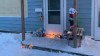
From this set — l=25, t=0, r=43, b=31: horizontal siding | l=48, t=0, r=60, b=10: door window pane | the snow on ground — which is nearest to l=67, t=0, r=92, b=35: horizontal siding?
l=48, t=0, r=60, b=10: door window pane

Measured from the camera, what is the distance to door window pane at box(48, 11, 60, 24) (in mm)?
9609

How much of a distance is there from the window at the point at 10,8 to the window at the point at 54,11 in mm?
1516

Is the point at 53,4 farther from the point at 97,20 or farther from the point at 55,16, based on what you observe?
the point at 97,20

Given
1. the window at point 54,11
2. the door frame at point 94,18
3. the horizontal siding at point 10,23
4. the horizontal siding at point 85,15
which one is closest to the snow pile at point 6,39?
the horizontal siding at point 10,23

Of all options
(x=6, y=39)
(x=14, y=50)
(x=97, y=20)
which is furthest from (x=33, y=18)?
(x=14, y=50)

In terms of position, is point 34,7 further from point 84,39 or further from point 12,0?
point 84,39

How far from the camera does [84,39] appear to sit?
28.0ft

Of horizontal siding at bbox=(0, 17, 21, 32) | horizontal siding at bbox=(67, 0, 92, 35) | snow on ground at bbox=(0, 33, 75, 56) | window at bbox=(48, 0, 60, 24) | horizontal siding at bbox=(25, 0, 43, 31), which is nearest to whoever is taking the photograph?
snow on ground at bbox=(0, 33, 75, 56)

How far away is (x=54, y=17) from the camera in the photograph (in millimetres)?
9680

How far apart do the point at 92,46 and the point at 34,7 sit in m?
3.34

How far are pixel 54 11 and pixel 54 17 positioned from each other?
223 mm

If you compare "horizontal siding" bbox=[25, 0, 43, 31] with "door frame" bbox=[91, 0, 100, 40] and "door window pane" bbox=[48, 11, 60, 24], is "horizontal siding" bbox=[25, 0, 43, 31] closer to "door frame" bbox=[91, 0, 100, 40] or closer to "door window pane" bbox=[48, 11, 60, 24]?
"door window pane" bbox=[48, 11, 60, 24]

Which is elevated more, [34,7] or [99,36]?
[34,7]

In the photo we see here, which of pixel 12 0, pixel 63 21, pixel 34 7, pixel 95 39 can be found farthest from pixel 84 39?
pixel 12 0
